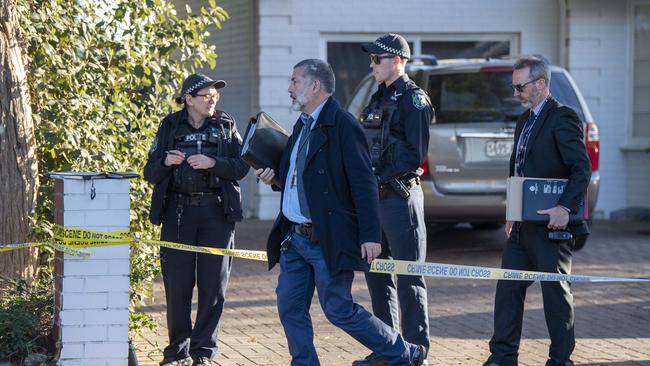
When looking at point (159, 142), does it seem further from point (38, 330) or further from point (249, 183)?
point (249, 183)

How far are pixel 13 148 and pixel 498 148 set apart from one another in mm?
5269

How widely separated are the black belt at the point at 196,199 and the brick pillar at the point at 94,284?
48cm

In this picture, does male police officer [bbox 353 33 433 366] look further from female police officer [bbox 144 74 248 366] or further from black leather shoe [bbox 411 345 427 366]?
female police officer [bbox 144 74 248 366]

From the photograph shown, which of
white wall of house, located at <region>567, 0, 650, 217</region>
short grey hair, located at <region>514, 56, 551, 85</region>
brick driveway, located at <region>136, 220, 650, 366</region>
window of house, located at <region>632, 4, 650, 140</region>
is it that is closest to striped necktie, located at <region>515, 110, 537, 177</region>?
short grey hair, located at <region>514, 56, 551, 85</region>

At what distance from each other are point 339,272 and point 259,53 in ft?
31.5

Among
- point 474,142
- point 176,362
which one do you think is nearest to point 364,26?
point 474,142

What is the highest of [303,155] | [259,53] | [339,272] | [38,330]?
[259,53]

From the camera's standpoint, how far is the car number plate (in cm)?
1133

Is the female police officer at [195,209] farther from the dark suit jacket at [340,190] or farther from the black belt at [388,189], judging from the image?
the dark suit jacket at [340,190]

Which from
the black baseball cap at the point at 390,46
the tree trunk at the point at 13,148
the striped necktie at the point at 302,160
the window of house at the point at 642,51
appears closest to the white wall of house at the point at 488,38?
the window of house at the point at 642,51

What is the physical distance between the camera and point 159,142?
712 cm

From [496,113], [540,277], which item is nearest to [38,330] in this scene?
[540,277]

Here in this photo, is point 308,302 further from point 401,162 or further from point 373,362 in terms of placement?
point 401,162

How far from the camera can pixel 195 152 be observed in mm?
7078
